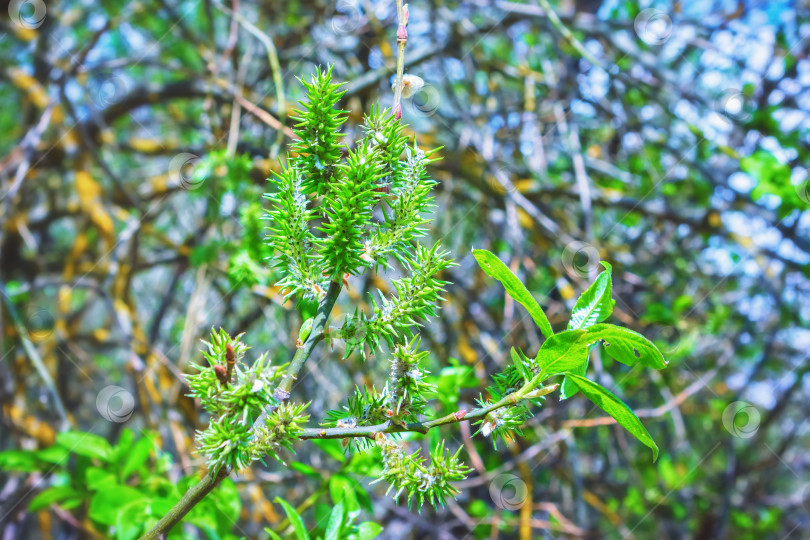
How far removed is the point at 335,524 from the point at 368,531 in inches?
2.7

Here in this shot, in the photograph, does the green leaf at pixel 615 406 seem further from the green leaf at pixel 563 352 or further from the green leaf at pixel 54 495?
the green leaf at pixel 54 495

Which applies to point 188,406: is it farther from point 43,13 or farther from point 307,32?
point 43,13

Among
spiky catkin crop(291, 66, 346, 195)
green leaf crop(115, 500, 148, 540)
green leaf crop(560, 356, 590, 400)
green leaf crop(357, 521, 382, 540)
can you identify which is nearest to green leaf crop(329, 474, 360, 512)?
green leaf crop(357, 521, 382, 540)

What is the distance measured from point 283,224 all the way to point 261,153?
1.15 m

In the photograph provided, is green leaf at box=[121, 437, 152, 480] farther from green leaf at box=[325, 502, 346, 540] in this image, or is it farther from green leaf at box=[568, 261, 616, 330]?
green leaf at box=[568, 261, 616, 330]

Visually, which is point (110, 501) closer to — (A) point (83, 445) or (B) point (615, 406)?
(A) point (83, 445)

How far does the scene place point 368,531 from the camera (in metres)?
0.77

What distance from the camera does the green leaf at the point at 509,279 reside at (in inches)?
20.6

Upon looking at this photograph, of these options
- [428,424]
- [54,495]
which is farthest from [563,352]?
[54,495]

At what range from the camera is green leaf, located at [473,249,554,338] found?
0.52 metres

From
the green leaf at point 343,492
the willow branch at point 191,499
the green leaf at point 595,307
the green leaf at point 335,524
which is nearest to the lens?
the willow branch at point 191,499

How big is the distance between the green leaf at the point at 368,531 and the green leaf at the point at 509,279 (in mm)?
381

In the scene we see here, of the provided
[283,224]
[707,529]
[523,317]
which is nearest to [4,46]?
[523,317]

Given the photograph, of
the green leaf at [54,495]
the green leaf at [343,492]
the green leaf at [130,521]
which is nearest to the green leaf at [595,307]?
the green leaf at [343,492]
